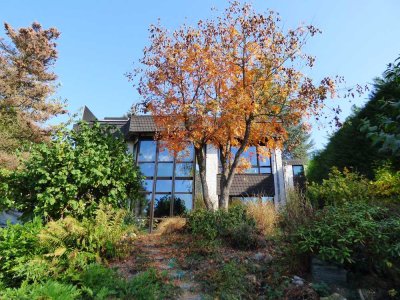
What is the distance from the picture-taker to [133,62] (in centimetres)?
1077

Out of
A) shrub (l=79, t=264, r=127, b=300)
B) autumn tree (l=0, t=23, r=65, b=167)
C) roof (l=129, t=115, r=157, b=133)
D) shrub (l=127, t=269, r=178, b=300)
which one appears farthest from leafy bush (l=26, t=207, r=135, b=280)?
autumn tree (l=0, t=23, r=65, b=167)

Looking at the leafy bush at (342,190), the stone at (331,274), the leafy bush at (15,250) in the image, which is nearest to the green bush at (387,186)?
the leafy bush at (342,190)

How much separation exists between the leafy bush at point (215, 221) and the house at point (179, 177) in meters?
7.25

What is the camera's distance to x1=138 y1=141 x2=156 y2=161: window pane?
1775 cm

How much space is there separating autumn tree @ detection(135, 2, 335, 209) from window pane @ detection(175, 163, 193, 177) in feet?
21.9

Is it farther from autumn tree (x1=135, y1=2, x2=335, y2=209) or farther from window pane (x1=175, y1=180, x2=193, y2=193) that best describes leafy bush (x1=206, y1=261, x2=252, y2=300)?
window pane (x1=175, y1=180, x2=193, y2=193)

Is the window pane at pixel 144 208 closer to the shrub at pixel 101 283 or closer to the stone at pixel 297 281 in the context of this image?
the shrub at pixel 101 283

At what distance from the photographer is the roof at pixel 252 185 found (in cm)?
1778

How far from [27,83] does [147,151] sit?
8.41m

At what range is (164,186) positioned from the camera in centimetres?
1700

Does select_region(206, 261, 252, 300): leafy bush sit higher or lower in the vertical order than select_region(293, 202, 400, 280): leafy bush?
lower

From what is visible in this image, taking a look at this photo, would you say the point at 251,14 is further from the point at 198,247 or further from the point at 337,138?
the point at 198,247

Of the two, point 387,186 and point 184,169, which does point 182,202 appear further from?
point 387,186

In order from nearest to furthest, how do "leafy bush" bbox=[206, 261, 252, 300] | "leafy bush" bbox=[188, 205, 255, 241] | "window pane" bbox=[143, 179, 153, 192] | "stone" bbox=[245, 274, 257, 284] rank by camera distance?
1. "leafy bush" bbox=[206, 261, 252, 300]
2. "stone" bbox=[245, 274, 257, 284]
3. "leafy bush" bbox=[188, 205, 255, 241]
4. "window pane" bbox=[143, 179, 153, 192]
